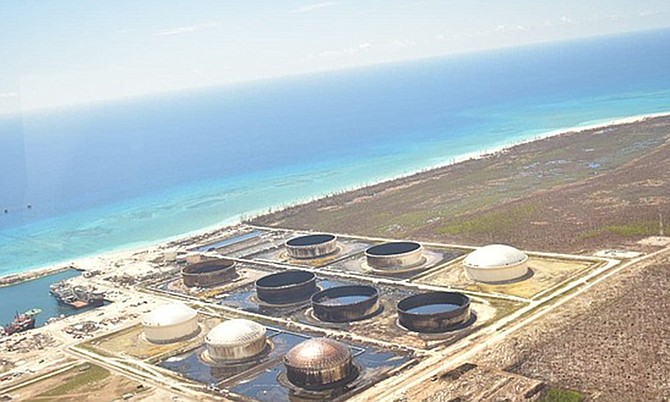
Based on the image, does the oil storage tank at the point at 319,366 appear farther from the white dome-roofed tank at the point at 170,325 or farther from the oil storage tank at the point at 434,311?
the white dome-roofed tank at the point at 170,325

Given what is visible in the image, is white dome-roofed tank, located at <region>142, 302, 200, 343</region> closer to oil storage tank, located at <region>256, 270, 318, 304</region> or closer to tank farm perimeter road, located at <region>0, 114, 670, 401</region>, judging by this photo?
tank farm perimeter road, located at <region>0, 114, 670, 401</region>

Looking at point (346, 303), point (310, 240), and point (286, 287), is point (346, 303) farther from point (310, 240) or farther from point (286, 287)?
point (310, 240)

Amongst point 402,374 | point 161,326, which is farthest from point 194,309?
point 402,374

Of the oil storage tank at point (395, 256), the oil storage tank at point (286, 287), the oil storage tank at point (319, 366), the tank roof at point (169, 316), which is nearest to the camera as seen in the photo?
the oil storage tank at point (319, 366)

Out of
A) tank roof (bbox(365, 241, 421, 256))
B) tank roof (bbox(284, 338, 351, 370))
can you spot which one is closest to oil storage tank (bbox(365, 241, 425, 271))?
tank roof (bbox(365, 241, 421, 256))

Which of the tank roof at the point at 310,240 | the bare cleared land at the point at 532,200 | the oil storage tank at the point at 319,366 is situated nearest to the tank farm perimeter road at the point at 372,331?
the oil storage tank at the point at 319,366

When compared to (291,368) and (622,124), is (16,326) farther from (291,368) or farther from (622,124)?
(622,124)

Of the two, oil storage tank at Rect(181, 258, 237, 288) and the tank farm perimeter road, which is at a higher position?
oil storage tank at Rect(181, 258, 237, 288)
